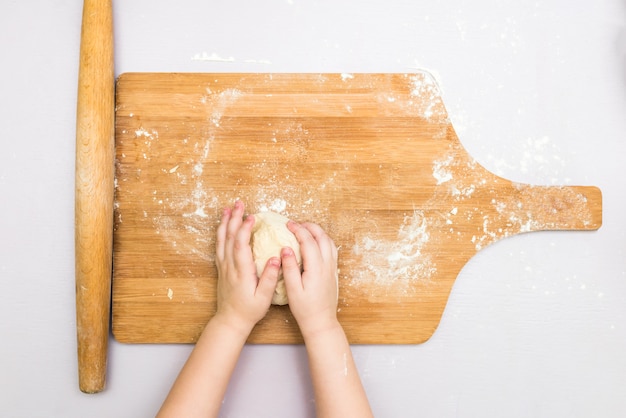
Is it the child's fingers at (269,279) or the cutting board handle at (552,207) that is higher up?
the cutting board handle at (552,207)

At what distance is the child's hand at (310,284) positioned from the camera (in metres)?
0.73

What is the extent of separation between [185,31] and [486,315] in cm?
74

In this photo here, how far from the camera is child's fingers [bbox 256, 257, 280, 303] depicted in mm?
715

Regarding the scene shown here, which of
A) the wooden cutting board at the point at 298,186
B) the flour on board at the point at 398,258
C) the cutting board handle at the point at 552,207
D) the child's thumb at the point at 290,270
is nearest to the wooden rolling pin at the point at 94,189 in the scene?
the wooden cutting board at the point at 298,186

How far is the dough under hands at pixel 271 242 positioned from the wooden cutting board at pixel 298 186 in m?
0.05

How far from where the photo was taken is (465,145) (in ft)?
2.68

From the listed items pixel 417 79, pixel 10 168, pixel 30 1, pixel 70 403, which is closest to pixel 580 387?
pixel 417 79

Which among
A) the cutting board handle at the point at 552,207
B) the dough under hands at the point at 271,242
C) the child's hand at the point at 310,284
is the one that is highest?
the cutting board handle at the point at 552,207

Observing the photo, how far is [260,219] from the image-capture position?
0.75 metres

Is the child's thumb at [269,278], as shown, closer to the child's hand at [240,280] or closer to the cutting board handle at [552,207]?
the child's hand at [240,280]

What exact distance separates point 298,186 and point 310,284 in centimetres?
17

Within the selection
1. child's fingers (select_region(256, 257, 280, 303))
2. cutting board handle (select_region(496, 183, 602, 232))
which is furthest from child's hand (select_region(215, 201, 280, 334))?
cutting board handle (select_region(496, 183, 602, 232))

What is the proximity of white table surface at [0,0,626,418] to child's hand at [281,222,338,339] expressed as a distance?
96 millimetres

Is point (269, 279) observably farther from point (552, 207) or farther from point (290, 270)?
point (552, 207)
